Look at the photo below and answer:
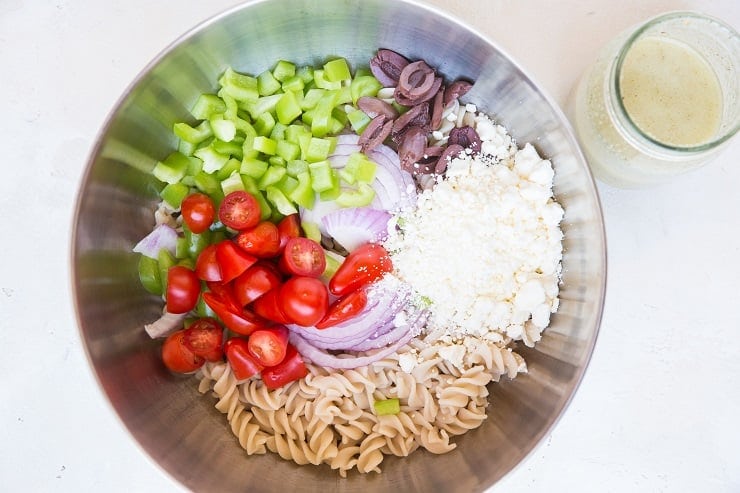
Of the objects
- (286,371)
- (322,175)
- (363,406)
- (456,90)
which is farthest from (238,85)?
(363,406)

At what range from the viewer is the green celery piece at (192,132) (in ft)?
8.09

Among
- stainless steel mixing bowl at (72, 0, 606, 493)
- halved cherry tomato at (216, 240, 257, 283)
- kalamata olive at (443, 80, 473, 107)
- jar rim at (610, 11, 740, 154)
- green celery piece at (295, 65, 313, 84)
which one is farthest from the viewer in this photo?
green celery piece at (295, 65, 313, 84)

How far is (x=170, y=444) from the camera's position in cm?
227

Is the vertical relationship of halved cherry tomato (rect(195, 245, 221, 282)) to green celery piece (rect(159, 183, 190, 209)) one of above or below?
below

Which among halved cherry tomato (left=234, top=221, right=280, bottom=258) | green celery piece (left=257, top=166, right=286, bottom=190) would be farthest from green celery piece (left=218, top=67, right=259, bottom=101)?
halved cherry tomato (left=234, top=221, right=280, bottom=258)

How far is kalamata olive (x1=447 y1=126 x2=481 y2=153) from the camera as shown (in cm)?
245

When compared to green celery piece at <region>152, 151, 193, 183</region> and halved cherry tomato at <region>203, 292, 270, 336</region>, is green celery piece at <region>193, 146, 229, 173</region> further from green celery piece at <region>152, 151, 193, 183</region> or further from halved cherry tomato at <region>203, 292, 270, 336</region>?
halved cherry tomato at <region>203, 292, 270, 336</region>

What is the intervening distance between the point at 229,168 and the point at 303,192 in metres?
0.30

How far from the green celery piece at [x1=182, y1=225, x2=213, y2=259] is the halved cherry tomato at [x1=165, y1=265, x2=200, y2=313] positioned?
0.31ft

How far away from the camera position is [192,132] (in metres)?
2.48

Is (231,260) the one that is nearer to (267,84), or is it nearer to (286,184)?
(286,184)

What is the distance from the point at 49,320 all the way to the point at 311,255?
113cm

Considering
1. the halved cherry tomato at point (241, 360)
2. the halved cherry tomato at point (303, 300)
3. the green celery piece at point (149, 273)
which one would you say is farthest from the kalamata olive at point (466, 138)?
the green celery piece at point (149, 273)

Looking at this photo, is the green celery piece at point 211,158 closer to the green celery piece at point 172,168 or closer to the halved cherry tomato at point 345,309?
the green celery piece at point 172,168
